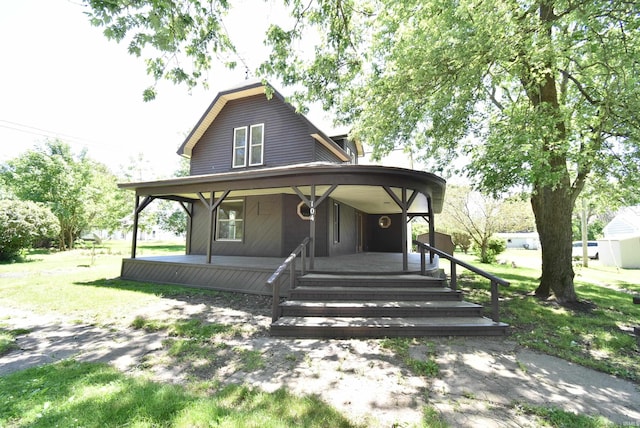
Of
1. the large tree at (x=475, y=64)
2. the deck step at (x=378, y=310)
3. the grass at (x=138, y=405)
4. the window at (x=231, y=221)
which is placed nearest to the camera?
the grass at (x=138, y=405)

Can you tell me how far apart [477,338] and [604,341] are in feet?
7.17

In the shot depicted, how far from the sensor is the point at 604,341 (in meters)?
4.72

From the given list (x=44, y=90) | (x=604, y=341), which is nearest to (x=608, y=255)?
(x=604, y=341)

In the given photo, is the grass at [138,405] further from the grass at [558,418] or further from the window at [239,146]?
the window at [239,146]

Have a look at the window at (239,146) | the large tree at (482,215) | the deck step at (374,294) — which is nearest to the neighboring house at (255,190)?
the window at (239,146)

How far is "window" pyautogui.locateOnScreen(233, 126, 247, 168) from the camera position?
11.4 m

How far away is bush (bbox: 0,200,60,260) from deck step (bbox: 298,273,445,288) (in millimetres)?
14964

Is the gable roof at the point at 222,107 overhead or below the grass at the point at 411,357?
overhead

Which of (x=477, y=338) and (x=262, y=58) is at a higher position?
(x=262, y=58)

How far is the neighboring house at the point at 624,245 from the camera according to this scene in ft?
58.6

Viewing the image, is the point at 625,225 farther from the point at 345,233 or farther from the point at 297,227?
the point at 297,227

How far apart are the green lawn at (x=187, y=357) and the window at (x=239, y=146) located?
18.0ft

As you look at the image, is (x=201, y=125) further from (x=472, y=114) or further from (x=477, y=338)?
(x=477, y=338)

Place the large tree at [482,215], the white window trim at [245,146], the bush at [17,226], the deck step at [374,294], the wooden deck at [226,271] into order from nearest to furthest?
the deck step at [374,294] → the wooden deck at [226,271] → the white window trim at [245,146] → the bush at [17,226] → the large tree at [482,215]
